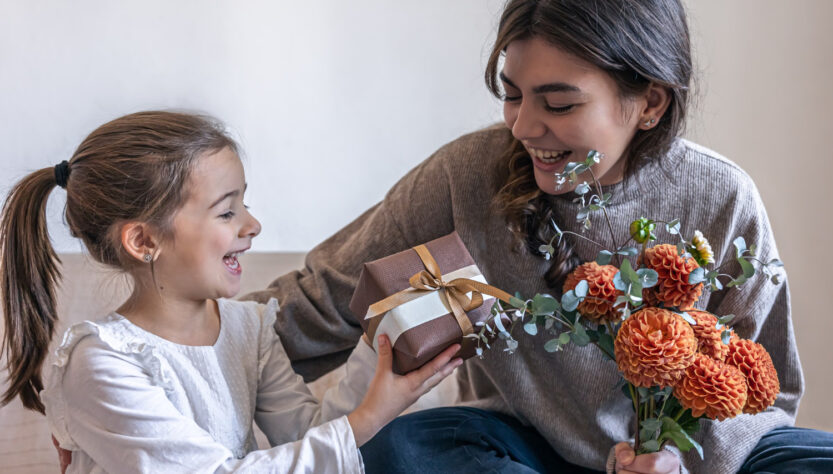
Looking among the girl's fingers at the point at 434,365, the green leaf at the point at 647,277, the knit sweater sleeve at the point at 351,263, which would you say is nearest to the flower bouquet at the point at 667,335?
the green leaf at the point at 647,277

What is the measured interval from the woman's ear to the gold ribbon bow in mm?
376

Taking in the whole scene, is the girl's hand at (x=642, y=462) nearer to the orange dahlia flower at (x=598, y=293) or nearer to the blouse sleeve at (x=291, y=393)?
the orange dahlia flower at (x=598, y=293)

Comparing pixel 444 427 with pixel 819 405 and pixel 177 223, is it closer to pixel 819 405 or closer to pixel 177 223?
pixel 177 223

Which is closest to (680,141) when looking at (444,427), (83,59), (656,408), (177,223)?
(656,408)

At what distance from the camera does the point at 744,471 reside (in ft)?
4.03

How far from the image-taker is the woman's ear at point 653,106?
1176mm

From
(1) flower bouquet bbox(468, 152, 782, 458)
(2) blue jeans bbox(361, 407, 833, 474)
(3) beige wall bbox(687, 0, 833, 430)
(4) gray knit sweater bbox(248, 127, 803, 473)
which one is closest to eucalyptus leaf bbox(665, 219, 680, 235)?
(1) flower bouquet bbox(468, 152, 782, 458)

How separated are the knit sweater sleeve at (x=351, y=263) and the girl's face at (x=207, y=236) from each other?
186 millimetres

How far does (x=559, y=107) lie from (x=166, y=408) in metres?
0.67

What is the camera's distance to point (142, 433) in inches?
40.3

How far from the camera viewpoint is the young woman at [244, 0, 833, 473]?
1.12 m

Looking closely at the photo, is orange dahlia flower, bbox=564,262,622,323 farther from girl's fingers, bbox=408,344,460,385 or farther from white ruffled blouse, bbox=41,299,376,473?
white ruffled blouse, bbox=41,299,376,473

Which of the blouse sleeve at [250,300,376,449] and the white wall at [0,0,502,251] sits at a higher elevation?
the white wall at [0,0,502,251]

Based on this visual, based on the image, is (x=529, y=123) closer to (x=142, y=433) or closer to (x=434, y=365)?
(x=434, y=365)
